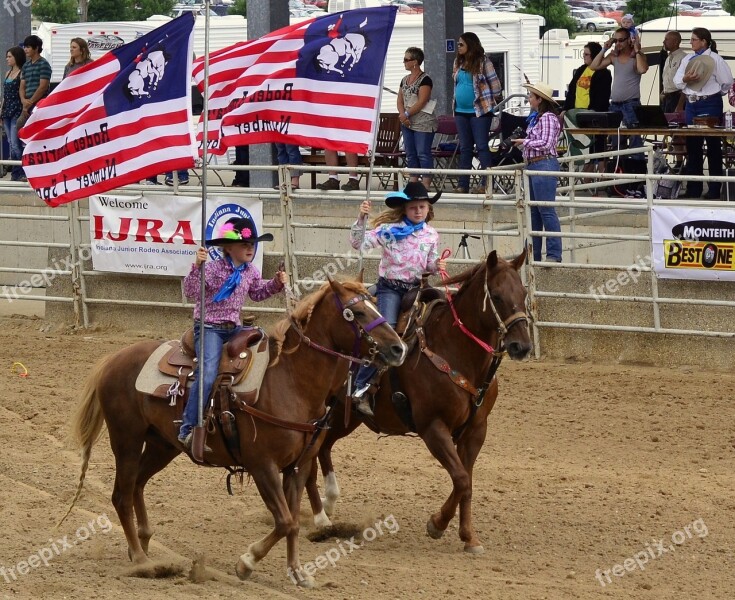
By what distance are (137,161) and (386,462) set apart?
136 inches

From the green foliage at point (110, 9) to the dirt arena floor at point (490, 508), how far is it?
3350 centimetres

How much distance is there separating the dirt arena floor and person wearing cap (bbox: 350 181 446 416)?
119cm

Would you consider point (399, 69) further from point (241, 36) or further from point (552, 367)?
point (552, 367)

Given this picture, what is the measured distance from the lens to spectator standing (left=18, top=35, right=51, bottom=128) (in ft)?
54.9

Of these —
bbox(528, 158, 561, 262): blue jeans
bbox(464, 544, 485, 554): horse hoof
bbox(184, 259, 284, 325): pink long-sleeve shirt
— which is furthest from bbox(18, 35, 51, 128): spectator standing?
bbox(464, 544, 485, 554): horse hoof

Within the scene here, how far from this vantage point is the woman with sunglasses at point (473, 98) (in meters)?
14.7

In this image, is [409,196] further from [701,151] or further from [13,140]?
[13,140]

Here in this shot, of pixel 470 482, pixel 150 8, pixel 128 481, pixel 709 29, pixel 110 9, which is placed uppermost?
pixel 150 8

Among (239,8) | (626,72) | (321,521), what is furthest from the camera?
(239,8)

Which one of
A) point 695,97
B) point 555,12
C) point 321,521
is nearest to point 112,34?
point 695,97

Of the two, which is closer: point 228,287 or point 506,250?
point 228,287

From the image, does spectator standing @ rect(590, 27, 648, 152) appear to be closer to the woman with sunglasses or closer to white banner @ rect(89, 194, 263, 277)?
the woman with sunglasses

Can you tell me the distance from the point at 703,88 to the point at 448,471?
30.1 feet

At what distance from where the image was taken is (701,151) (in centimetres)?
1469
